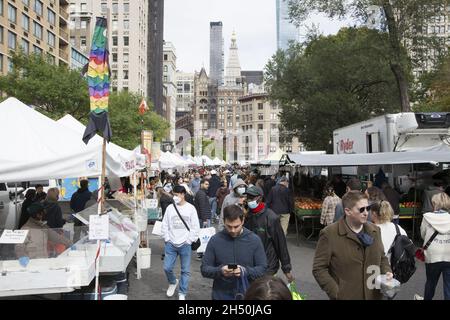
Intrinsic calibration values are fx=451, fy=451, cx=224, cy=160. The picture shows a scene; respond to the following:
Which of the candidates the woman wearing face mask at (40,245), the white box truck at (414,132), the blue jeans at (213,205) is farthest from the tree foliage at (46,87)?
the woman wearing face mask at (40,245)

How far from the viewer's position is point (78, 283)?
551 centimetres

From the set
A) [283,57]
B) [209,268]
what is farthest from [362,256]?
[283,57]

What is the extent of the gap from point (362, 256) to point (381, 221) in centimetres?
166

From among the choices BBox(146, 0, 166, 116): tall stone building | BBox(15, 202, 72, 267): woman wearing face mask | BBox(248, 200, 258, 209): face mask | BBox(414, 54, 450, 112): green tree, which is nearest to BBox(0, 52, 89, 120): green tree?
BBox(414, 54, 450, 112): green tree

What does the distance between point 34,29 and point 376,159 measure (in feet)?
156

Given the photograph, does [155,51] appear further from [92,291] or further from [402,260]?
[402,260]

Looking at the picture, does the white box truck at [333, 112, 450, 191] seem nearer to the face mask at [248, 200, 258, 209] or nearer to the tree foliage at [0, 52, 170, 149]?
the face mask at [248, 200, 258, 209]

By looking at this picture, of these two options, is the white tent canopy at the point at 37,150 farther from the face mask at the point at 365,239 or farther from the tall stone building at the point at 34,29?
the tall stone building at the point at 34,29

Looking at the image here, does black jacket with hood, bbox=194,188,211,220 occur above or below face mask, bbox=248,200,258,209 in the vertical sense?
below

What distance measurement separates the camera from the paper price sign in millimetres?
5681

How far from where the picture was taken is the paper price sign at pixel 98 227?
5681mm

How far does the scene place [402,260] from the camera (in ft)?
16.0

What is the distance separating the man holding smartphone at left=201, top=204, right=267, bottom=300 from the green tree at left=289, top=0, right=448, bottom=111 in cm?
1690
